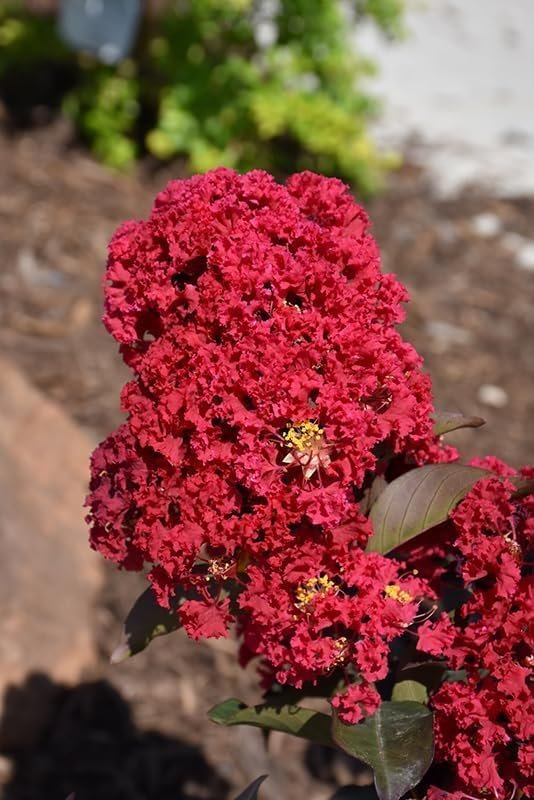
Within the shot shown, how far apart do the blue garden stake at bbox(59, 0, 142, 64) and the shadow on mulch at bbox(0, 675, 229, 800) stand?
329cm

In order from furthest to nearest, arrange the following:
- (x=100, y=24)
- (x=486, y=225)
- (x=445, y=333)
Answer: (x=486, y=225), (x=100, y=24), (x=445, y=333)

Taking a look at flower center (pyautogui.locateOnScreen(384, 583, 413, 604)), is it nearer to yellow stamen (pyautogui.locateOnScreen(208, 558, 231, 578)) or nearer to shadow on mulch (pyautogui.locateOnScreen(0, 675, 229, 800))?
yellow stamen (pyautogui.locateOnScreen(208, 558, 231, 578))

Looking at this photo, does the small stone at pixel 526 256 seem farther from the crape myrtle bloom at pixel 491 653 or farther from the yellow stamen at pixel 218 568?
the yellow stamen at pixel 218 568

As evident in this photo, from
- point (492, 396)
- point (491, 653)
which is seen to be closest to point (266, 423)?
point (491, 653)

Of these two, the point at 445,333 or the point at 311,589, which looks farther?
the point at 445,333

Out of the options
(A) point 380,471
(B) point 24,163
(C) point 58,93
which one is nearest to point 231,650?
(A) point 380,471

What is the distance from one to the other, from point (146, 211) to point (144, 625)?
156 inches

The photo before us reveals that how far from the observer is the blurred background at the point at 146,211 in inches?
114

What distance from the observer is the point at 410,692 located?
1.57 m

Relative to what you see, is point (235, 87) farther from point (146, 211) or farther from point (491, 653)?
point (491, 653)

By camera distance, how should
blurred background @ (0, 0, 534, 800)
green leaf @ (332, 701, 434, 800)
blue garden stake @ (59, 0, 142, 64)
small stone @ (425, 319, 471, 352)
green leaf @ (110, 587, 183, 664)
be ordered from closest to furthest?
green leaf @ (332, 701, 434, 800), green leaf @ (110, 587, 183, 664), blurred background @ (0, 0, 534, 800), small stone @ (425, 319, 471, 352), blue garden stake @ (59, 0, 142, 64)

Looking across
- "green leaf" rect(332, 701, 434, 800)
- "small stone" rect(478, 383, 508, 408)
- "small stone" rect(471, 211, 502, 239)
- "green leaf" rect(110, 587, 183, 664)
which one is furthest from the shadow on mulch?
"small stone" rect(471, 211, 502, 239)

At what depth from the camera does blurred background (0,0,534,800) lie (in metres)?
2.89

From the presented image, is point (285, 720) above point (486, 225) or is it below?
below
